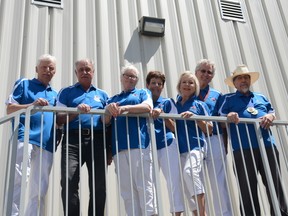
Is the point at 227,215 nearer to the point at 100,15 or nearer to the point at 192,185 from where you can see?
the point at 192,185

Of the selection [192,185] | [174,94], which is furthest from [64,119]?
[174,94]

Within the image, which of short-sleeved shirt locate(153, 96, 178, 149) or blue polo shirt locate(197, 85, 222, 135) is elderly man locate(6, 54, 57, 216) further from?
blue polo shirt locate(197, 85, 222, 135)

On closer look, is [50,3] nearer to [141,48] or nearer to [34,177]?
[141,48]

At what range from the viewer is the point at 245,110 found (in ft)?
12.9

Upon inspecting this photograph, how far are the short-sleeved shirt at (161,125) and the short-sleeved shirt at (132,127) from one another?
19 cm

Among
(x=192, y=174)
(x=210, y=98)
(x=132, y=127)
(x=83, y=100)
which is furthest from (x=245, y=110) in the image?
(x=83, y=100)

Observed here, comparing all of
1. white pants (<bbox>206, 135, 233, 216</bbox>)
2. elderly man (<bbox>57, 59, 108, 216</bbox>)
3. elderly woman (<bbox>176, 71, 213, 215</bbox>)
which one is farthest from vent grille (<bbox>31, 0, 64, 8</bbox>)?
white pants (<bbox>206, 135, 233, 216</bbox>)

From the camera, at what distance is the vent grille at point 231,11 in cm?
669

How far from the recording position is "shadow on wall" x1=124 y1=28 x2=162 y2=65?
5.66 m

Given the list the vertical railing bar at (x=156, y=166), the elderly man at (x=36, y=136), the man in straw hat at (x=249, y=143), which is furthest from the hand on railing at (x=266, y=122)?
the elderly man at (x=36, y=136)

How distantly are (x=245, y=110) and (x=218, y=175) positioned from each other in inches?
30.1

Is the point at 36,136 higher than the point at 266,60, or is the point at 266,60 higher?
the point at 266,60

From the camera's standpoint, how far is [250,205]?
3488 millimetres

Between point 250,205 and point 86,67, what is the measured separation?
2.01 meters
